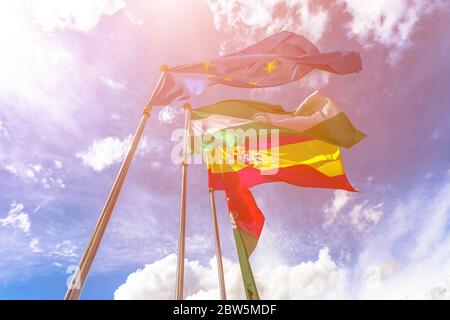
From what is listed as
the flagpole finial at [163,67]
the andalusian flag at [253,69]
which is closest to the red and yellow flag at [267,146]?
the andalusian flag at [253,69]

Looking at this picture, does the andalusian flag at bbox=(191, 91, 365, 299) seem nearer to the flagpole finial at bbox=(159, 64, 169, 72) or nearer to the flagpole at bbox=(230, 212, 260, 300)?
the flagpole at bbox=(230, 212, 260, 300)

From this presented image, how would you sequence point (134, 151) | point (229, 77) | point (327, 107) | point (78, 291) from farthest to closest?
point (327, 107) → point (229, 77) → point (134, 151) → point (78, 291)

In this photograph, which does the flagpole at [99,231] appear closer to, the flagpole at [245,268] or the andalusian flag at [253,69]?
the andalusian flag at [253,69]

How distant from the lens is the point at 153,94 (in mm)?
10297

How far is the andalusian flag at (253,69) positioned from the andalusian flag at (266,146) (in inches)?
42.0

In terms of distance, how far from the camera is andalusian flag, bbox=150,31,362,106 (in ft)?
37.8

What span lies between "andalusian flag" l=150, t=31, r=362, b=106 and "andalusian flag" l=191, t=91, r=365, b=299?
1.07m

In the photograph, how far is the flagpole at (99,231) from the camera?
5906 mm

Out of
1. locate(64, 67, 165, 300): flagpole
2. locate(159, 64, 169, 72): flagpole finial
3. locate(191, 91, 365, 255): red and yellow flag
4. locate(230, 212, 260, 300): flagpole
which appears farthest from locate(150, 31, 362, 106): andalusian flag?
locate(230, 212, 260, 300): flagpole

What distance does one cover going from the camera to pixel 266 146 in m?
13.2

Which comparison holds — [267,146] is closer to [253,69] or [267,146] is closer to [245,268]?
[253,69]
